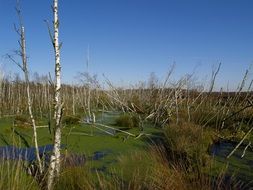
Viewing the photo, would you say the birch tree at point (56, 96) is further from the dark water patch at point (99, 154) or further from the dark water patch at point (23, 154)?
the dark water patch at point (99, 154)

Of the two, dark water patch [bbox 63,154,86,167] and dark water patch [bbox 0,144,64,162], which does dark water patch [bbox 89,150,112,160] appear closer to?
dark water patch [bbox 0,144,64,162]

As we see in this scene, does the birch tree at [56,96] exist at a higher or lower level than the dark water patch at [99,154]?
higher

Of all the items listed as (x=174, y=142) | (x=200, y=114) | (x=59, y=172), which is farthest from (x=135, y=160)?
(x=200, y=114)

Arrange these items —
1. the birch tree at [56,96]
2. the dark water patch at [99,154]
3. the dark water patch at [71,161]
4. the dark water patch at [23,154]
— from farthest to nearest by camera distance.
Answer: the dark water patch at [99,154], the dark water patch at [71,161], the dark water patch at [23,154], the birch tree at [56,96]

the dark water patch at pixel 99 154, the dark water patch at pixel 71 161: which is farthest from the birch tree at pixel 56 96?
the dark water patch at pixel 99 154

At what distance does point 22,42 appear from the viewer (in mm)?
7320

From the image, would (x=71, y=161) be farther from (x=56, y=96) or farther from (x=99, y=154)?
(x=99, y=154)

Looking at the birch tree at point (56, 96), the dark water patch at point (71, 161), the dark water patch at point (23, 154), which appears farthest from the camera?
the dark water patch at point (71, 161)

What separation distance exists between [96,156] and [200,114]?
327 inches

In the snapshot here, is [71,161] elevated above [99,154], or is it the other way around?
[71,161]

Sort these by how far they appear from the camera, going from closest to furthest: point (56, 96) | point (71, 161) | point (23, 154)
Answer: point (56, 96) < point (71, 161) < point (23, 154)

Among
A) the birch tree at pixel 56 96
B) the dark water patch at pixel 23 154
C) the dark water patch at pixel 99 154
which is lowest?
the dark water patch at pixel 99 154

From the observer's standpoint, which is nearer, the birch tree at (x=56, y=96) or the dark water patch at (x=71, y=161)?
the birch tree at (x=56, y=96)

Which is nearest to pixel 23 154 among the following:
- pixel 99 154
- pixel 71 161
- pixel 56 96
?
pixel 99 154
